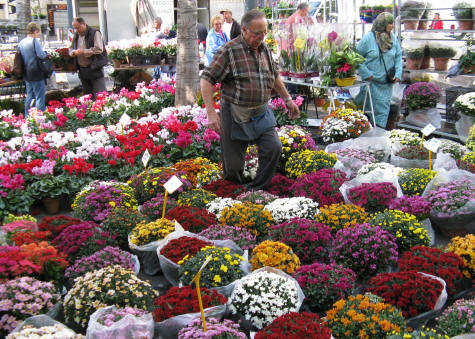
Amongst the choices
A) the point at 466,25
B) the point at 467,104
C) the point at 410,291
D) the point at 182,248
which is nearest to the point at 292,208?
the point at 182,248

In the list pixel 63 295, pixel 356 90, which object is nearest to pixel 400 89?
pixel 356 90

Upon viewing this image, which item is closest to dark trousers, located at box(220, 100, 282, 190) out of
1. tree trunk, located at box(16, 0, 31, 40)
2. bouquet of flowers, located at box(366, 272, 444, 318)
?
bouquet of flowers, located at box(366, 272, 444, 318)

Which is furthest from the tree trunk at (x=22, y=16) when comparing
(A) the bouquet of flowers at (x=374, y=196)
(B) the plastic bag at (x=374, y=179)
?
(A) the bouquet of flowers at (x=374, y=196)

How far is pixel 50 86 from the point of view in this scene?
13477 mm

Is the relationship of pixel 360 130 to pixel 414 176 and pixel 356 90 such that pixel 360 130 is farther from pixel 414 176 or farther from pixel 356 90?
pixel 356 90

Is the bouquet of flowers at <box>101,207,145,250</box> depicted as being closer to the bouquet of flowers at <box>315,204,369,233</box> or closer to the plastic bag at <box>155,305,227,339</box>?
the plastic bag at <box>155,305,227,339</box>

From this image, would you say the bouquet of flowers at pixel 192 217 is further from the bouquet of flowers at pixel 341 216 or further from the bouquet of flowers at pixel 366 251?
the bouquet of flowers at pixel 366 251

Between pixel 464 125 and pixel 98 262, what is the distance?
608cm

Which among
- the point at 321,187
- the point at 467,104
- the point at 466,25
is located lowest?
the point at 321,187

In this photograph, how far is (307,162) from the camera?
234 inches

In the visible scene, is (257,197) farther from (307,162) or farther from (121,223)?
(121,223)

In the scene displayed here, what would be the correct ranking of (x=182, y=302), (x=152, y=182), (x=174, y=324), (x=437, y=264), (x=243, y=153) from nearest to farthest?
(x=174, y=324)
(x=182, y=302)
(x=437, y=264)
(x=152, y=182)
(x=243, y=153)

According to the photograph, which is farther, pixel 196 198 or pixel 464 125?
pixel 464 125

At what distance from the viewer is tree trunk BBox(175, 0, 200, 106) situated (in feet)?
27.2
